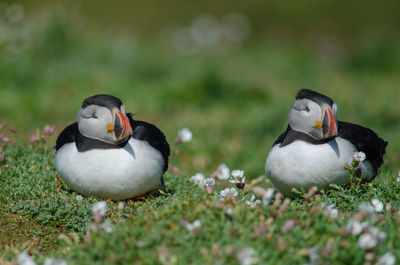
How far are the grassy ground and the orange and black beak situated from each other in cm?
53

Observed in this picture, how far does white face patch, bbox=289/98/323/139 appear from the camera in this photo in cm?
410

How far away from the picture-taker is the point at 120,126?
4.10 metres

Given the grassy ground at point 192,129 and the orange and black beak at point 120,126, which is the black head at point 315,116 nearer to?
the grassy ground at point 192,129

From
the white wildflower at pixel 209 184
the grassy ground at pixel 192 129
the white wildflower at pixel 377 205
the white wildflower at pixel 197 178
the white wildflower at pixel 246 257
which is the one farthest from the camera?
the white wildflower at pixel 197 178

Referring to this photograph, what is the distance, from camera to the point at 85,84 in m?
8.80

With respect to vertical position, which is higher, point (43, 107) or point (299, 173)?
point (299, 173)

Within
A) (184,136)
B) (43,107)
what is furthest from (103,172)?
(43,107)

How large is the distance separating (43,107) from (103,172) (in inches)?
166

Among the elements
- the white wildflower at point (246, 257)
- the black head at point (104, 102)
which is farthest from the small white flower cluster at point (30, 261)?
the black head at point (104, 102)

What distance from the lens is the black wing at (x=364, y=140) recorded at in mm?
4348

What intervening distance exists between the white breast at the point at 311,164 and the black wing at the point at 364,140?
19cm

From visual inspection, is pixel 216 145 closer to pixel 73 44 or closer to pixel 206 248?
pixel 206 248

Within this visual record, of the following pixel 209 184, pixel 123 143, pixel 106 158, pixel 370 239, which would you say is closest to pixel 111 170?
pixel 106 158

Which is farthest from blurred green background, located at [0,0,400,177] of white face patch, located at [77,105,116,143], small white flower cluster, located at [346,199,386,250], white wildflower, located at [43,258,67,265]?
white wildflower, located at [43,258,67,265]
